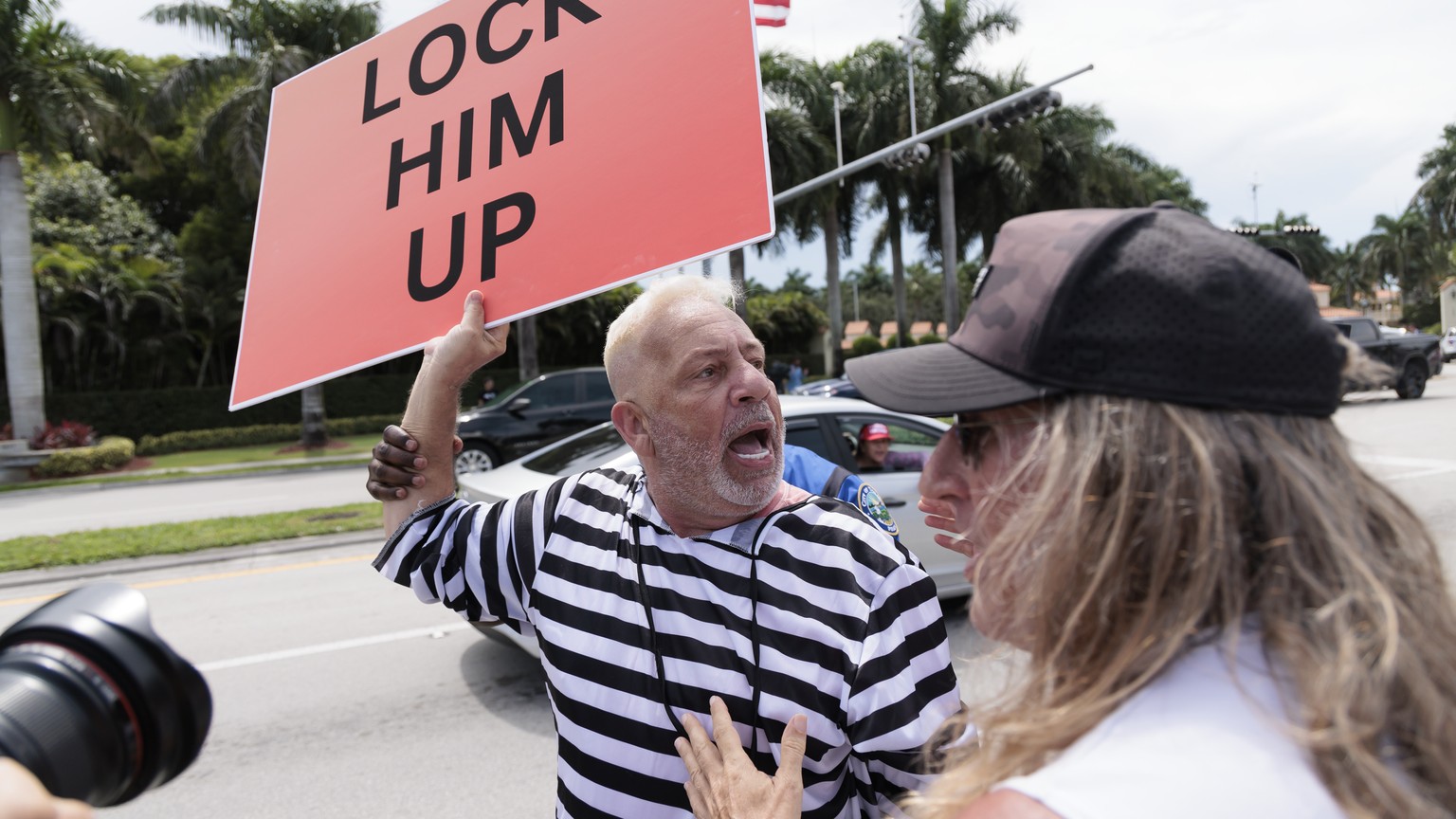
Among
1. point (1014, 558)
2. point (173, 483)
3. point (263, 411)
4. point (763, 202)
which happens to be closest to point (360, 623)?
point (763, 202)

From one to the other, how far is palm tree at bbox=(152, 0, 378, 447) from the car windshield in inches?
671

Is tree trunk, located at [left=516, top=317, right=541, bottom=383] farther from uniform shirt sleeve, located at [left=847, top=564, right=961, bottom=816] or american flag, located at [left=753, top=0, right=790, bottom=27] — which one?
uniform shirt sleeve, located at [left=847, top=564, right=961, bottom=816]

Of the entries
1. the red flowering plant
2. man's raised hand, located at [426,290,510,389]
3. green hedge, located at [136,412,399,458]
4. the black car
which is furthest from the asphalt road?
green hedge, located at [136,412,399,458]

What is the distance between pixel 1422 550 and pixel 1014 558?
36 centimetres

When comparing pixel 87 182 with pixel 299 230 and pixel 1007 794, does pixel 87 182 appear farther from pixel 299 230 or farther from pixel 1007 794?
pixel 1007 794

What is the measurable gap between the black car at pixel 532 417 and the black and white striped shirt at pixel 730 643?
11921 millimetres

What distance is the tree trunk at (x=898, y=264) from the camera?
33406 millimetres

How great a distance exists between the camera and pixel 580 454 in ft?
18.8

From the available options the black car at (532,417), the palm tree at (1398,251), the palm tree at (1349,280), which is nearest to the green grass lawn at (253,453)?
the black car at (532,417)

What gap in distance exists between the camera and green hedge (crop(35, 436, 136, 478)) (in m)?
17.5

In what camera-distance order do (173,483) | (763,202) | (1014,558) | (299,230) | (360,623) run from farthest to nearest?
(173,483) < (360,623) < (299,230) < (763,202) < (1014,558)

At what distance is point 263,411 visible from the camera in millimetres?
27891

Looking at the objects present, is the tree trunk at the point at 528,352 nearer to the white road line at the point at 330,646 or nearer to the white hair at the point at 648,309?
the white road line at the point at 330,646

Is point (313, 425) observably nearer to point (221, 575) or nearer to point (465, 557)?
point (221, 575)
